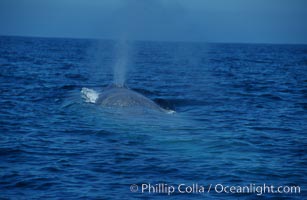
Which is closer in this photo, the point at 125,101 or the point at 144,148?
the point at 144,148

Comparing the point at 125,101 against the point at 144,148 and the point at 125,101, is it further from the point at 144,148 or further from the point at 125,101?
the point at 144,148

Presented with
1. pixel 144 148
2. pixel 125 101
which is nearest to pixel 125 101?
pixel 125 101

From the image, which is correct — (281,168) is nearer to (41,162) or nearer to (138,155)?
(138,155)

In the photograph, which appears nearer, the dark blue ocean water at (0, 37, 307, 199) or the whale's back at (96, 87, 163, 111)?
the dark blue ocean water at (0, 37, 307, 199)

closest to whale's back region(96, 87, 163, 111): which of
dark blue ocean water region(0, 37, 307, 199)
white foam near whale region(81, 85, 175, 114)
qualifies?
white foam near whale region(81, 85, 175, 114)

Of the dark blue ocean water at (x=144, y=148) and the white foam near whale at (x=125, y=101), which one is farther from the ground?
the white foam near whale at (x=125, y=101)

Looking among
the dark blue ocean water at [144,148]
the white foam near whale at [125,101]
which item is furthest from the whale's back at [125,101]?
the dark blue ocean water at [144,148]

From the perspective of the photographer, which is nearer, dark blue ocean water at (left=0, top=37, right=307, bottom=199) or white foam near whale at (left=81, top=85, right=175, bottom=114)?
dark blue ocean water at (left=0, top=37, right=307, bottom=199)

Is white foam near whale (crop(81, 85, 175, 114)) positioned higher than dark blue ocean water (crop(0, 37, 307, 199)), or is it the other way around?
white foam near whale (crop(81, 85, 175, 114))

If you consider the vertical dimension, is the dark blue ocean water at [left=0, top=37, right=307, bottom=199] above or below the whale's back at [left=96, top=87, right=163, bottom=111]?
below

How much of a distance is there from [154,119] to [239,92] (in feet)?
52.6

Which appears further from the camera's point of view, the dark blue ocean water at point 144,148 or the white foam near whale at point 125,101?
the white foam near whale at point 125,101

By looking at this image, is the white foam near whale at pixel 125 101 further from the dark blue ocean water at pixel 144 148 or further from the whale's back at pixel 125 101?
the dark blue ocean water at pixel 144 148

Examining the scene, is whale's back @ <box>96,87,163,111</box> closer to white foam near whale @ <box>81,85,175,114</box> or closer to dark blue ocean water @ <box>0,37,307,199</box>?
white foam near whale @ <box>81,85,175,114</box>
